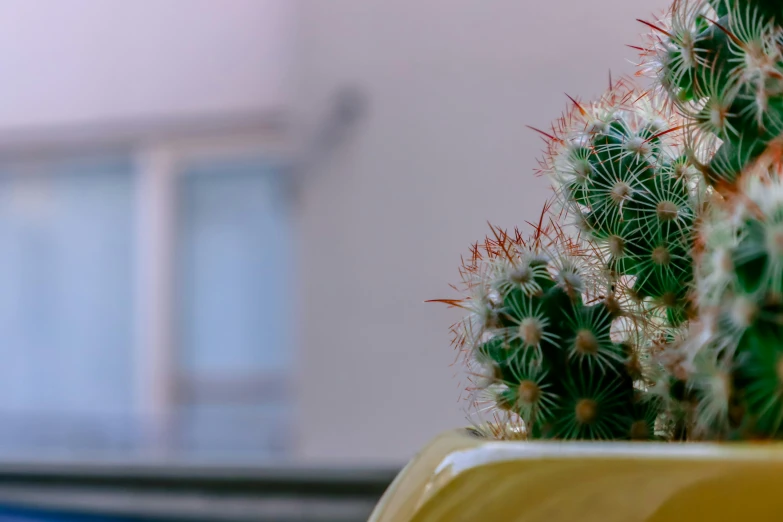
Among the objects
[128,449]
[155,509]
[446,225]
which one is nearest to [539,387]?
[155,509]

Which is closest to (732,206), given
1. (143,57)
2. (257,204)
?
(143,57)

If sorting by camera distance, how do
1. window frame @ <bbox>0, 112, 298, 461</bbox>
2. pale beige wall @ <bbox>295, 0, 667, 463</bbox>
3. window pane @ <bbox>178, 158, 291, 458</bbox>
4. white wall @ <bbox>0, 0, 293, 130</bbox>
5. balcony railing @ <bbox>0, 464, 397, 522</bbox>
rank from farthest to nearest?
window pane @ <bbox>178, 158, 291, 458</bbox>
window frame @ <bbox>0, 112, 298, 461</bbox>
white wall @ <bbox>0, 0, 293, 130</bbox>
pale beige wall @ <bbox>295, 0, 667, 463</bbox>
balcony railing @ <bbox>0, 464, 397, 522</bbox>

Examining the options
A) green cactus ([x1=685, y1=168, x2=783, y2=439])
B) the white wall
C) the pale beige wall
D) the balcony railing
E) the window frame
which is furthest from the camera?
the window frame

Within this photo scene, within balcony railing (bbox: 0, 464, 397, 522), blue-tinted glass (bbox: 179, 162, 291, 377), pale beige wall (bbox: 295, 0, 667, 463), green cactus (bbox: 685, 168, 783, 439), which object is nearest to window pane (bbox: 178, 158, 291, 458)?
blue-tinted glass (bbox: 179, 162, 291, 377)

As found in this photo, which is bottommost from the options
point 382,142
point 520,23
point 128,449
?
point 128,449

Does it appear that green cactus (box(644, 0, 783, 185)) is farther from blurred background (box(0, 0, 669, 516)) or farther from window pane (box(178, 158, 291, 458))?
window pane (box(178, 158, 291, 458))

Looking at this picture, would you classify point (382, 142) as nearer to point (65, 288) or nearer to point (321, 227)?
point (321, 227)
